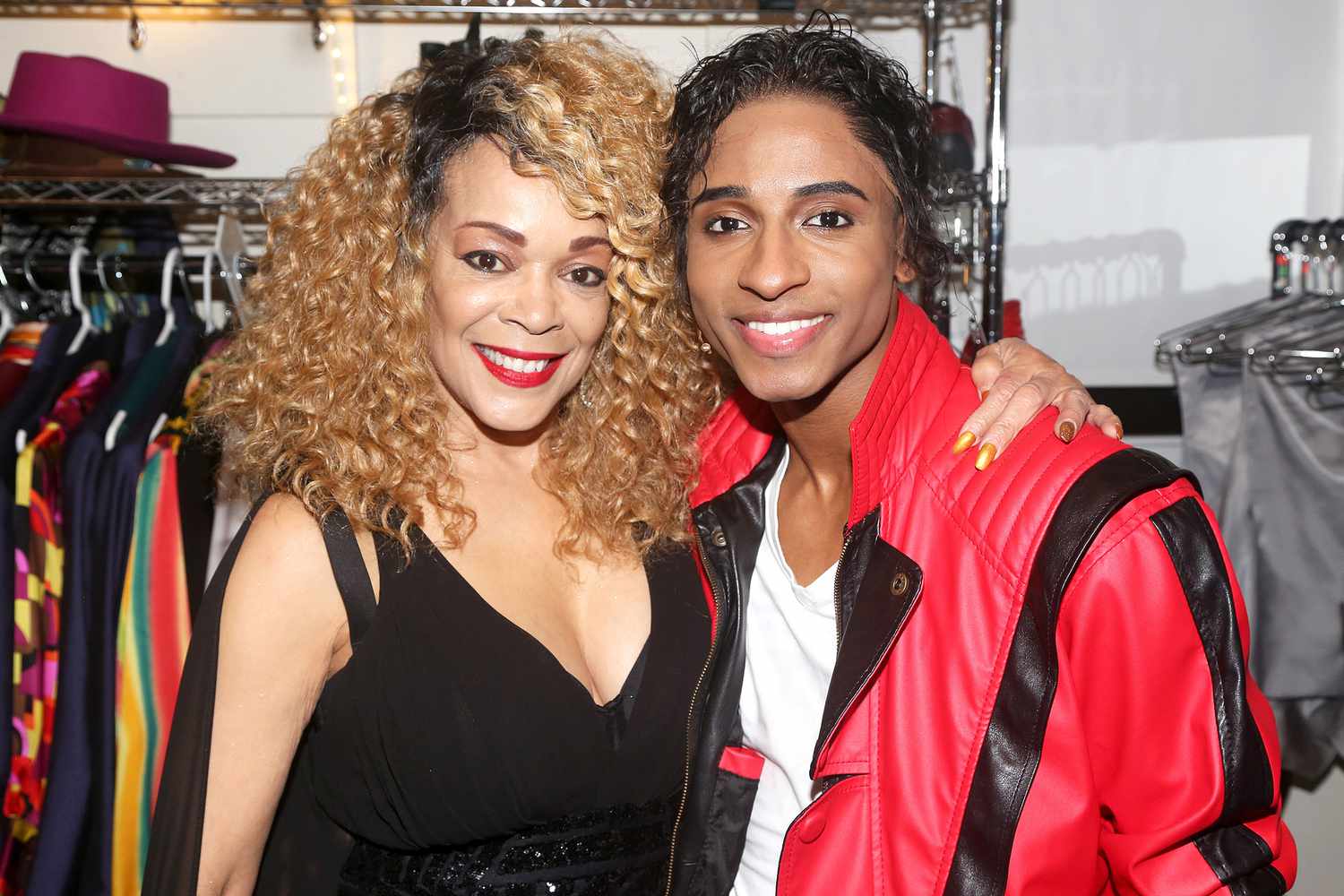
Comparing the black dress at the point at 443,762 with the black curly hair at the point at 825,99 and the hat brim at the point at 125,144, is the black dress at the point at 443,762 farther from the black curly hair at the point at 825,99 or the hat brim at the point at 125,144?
the hat brim at the point at 125,144

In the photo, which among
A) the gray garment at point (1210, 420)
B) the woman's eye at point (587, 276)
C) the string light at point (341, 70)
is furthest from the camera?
the string light at point (341, 70)

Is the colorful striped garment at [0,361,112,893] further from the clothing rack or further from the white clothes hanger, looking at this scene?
the clothing rack

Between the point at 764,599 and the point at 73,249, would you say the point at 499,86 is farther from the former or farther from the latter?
the point at 73,249

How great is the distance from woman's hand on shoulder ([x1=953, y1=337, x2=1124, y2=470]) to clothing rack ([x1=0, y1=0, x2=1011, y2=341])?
1.41ft

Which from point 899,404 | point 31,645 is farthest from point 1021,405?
point 31,645

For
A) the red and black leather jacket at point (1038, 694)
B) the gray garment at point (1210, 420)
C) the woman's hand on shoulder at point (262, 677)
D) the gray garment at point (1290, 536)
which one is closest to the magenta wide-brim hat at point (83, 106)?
the woman's hand on shoulder at point (262, 677)

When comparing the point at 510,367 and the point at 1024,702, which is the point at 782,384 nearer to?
the point at 510,367

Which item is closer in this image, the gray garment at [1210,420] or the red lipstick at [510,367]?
the red lipstick at [510,367]

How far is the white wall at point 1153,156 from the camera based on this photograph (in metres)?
2.74

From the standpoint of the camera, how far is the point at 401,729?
4.57ft

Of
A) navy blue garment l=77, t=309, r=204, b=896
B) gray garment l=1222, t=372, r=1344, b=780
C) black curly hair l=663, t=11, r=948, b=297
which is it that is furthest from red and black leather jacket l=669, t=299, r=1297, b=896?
navy blue garment l=77, t=309, r=204, b=896

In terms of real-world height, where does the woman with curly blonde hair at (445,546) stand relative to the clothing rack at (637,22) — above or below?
below

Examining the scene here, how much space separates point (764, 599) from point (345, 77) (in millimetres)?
1798

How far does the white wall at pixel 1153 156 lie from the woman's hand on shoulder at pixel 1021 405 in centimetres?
146
